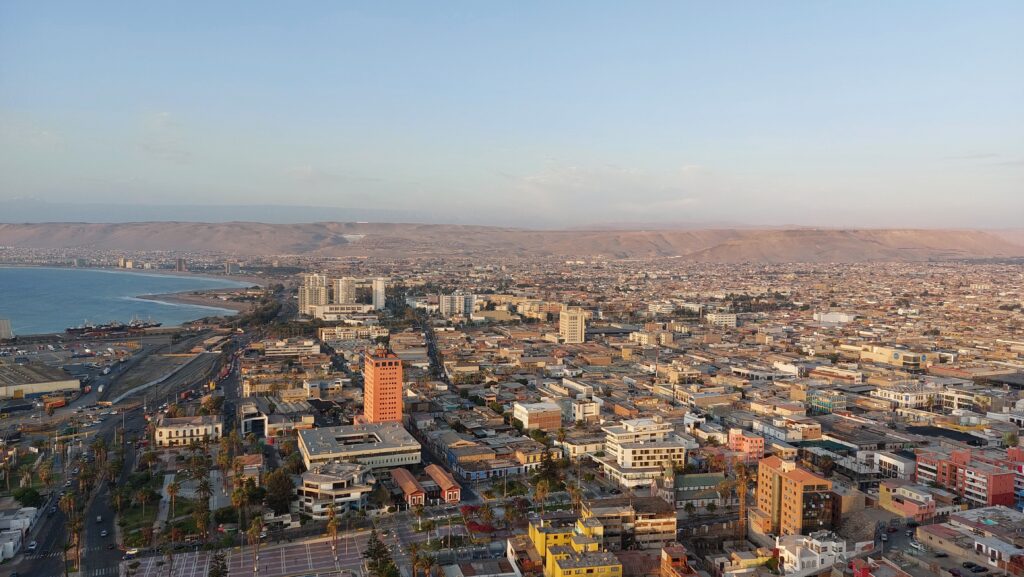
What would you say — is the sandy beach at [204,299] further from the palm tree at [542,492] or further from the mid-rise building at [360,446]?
the palm tree at [542,492]

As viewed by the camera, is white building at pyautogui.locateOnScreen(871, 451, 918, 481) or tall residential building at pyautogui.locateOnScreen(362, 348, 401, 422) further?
tall residential building at pyautogui.locateOnScreen(362, 348, 401, 422)

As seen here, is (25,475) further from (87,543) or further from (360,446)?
(360,446)

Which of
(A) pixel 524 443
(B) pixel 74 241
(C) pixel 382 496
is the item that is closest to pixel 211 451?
(C) pixel 382 496

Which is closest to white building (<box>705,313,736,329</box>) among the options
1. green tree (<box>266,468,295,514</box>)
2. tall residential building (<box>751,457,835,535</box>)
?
tall residential building (<box>751,457,835,535</box>)

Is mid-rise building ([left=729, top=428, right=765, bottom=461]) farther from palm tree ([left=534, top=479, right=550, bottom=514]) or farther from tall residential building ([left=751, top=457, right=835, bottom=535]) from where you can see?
palm tree ([left=534, top=479, right=550, bottom=514])

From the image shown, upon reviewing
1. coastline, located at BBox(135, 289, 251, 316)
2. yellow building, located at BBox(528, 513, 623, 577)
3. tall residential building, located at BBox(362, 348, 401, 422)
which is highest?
tall residential building, located at BBox(362, 348, 401, 422)

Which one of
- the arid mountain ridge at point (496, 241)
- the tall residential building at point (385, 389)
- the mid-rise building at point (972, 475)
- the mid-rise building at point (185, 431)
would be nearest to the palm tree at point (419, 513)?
the tall residential building at point (385, 389)
